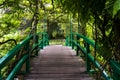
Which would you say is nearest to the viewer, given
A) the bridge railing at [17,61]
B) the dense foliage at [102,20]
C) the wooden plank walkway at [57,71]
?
the dense foliage at [102,20]

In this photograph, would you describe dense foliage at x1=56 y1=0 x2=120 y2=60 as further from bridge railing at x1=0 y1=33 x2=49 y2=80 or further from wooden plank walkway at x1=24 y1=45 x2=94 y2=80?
wooden plank walkway at x1=24 y1=45 x2=94 y2=80

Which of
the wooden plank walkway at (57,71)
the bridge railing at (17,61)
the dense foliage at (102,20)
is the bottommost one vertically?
the wooden plank walkway at (57,71)

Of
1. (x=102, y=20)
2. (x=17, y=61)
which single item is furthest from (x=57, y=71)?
(x=102, y=20)

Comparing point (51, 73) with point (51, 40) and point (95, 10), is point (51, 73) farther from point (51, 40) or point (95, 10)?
point (51, 40)

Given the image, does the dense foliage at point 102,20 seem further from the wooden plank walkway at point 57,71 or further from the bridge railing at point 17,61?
the wooden plank walkway at point 57,71

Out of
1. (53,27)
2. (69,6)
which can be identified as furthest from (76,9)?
(53,27)

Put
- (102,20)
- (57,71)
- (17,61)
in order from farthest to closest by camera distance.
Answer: (17,61)
(57,71)
(102,20)

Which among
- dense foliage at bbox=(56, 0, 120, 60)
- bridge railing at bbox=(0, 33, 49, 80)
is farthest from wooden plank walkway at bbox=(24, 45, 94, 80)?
dense foliage at bbox=(56, 0, 120, 60)

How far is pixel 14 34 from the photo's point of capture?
10.7 metres

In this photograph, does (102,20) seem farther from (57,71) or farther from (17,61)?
(17,61)

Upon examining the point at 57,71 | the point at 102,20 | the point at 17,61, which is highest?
the point at 102,20

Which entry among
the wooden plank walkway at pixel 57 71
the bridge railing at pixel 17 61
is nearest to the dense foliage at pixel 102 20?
the bridge railing at pixel 17 61

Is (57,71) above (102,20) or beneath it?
beneath

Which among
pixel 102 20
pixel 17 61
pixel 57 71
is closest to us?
pixel 102 20
